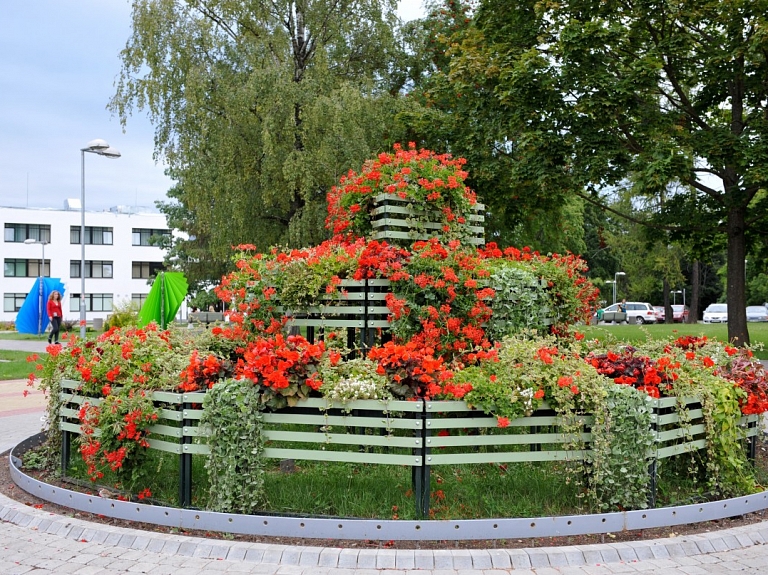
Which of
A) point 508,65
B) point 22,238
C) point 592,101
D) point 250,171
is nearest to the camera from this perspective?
point 592,101

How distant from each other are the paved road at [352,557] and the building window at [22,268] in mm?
57905

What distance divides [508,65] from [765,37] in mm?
5443

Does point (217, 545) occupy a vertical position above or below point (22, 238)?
below

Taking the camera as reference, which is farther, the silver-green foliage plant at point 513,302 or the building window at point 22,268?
the building window at point 22,268

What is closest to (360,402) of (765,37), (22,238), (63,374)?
(63,374)

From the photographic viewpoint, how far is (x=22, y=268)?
57250 mm

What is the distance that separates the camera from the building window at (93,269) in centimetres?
5894

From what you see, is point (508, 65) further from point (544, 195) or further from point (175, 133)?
point (175, 133)

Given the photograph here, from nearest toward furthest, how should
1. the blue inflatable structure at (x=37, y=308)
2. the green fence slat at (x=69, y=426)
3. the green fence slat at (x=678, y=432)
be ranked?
1. the green fence slat at (x=678, y=432)
2. the green fence slat at (x=69, y=426)
3. the blue inflatable structure at (x=37, y=308)

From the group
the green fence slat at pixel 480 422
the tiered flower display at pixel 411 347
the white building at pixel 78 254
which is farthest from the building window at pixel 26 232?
the green fence slat at pixel 480 422

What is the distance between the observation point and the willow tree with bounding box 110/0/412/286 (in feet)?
56.1

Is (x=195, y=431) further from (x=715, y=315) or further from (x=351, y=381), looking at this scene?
(x=715, y=315)

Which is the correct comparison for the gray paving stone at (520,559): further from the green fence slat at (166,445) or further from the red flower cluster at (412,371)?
the green fence slat at (166,445)

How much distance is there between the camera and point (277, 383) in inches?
202
